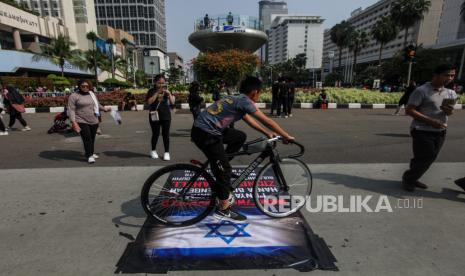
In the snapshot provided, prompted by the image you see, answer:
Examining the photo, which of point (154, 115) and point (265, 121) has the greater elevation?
point (265, 121)

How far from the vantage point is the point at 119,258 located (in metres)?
2.68

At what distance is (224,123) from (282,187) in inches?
47.2

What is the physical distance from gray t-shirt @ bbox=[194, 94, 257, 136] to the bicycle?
40 cm

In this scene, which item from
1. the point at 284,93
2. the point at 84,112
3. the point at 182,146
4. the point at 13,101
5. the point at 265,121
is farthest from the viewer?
→ the point at 284,93

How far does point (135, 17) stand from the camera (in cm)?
9569

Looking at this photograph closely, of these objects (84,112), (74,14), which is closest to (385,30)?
(84,112)

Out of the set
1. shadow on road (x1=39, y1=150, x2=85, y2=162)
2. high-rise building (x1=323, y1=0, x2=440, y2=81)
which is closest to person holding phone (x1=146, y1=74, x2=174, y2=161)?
shadow on road (x1=39, y1=150, x2=85, y2=162)

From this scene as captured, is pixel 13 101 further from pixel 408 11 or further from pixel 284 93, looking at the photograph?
pixel 408 11

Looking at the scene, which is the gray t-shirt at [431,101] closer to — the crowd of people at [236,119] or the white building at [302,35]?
the crowd of people at [236,119]

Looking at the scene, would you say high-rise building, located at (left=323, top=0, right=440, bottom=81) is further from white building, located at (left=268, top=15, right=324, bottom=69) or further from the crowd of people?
the crowd of people

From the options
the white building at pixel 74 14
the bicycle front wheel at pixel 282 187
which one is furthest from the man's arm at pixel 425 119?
the white building at pixel 74 14

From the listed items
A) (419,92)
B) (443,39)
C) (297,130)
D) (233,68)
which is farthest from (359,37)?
(419,92)

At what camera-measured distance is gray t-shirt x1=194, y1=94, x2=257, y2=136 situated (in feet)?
9.63

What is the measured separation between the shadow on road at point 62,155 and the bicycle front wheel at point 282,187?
4.49m
